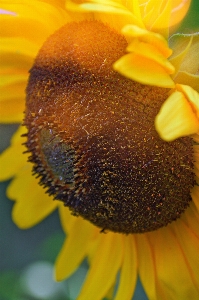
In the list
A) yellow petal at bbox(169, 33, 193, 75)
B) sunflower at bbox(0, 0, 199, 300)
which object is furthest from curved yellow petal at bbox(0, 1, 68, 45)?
yellow petal at bbox(169, 33, 193, 75)

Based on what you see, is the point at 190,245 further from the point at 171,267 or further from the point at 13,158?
the point at 13,158

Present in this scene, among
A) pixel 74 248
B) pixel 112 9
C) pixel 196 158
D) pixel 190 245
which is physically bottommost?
pixel 74 248

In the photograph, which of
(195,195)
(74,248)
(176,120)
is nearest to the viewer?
(176,120)

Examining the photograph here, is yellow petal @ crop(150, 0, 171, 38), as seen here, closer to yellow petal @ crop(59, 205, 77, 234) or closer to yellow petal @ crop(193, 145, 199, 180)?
yellow petal @ crop(193, 145, 199, 180)

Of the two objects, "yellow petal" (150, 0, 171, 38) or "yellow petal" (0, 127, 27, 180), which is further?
"yellow petal" (0, 127, 27, 180)

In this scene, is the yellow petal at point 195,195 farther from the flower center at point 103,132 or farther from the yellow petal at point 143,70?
the yellow petal at point 143,70

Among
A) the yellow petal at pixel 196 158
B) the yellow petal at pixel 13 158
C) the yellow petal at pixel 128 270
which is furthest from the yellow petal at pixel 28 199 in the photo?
the yellow petal at pixel 196 158

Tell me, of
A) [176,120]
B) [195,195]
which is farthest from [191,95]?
[195,195]

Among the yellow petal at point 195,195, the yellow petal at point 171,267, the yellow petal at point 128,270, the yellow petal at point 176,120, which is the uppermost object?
the yellow petal at point 176,120
